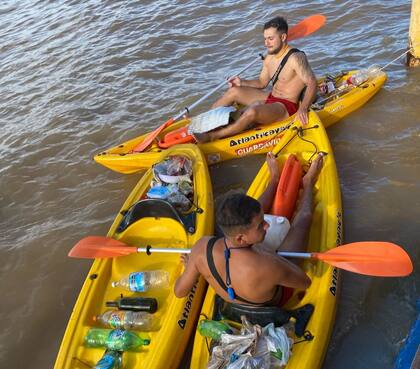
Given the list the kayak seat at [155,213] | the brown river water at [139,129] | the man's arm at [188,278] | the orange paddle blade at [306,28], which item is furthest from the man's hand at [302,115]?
the man's arm at [188,278]

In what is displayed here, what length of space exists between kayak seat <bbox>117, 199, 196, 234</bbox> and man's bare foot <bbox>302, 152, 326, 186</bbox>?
116 centimetres

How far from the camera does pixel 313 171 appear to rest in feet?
15.8

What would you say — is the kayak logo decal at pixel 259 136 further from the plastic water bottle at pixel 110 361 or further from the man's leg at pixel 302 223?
the plastic water bottle at pixel 110 361

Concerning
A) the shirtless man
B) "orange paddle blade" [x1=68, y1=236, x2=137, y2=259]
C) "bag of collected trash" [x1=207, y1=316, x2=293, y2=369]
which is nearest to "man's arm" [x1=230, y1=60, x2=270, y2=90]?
"orange paddle blade" [x1=68, y1=236, x2=137, y2=259]

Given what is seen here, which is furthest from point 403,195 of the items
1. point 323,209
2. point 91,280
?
point 91,280

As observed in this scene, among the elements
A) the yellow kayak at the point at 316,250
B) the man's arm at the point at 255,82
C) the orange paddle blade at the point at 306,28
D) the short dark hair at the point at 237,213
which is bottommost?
the yellow kayak at the point at 316,250

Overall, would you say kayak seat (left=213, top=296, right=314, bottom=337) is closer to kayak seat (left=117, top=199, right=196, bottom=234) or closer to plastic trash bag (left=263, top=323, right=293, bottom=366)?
plastic trash bag (left=263, top=323, right=293, bottom=366)

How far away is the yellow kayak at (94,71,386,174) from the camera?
5824 mm

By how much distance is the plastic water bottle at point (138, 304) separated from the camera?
3826mm

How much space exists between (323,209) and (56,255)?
9.36ft

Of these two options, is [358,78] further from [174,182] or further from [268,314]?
[268,314]

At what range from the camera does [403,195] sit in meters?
4.85

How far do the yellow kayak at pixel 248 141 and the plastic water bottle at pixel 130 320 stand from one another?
242 cm

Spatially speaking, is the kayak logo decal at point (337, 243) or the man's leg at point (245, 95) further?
the man's leg at point (245, 95)
